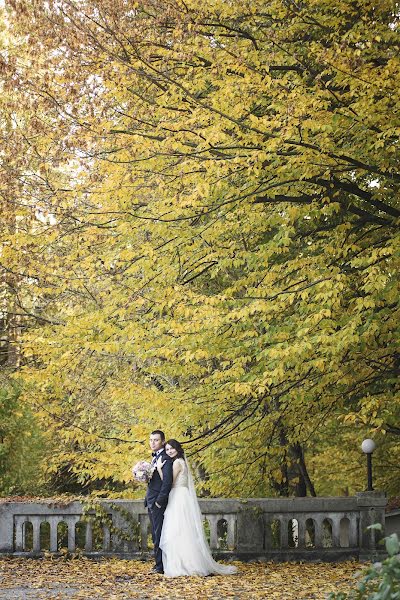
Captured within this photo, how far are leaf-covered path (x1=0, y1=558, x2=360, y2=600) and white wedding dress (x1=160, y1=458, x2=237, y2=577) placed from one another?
0.62ft

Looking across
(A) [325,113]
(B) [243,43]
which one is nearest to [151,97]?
(B) [243,43]

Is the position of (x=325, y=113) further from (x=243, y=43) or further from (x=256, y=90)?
(x=243, y=43)

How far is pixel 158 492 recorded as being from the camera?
10422 mm

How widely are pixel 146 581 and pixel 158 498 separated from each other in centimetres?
92

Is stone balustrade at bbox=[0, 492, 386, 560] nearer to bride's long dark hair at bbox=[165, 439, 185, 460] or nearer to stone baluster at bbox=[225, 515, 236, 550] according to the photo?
stone baluster at bbox=[225, 515, 236, 550]

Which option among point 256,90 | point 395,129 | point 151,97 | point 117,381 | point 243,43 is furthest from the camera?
point 117,381

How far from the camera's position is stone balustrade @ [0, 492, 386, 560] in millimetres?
11367

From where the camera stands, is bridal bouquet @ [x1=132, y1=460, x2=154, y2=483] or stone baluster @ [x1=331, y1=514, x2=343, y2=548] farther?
stone baluster @ [x1=331, y1=514, x2=343, y2=548]

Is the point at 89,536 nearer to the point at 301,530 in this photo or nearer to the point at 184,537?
the point at 184,537

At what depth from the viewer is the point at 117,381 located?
1666 centimetres

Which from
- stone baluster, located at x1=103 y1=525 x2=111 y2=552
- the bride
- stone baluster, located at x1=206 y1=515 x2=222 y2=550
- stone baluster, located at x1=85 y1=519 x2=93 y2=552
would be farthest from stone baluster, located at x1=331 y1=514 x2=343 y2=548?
stone baluster, located at x1=85 y1=519 x2=93 y2=552

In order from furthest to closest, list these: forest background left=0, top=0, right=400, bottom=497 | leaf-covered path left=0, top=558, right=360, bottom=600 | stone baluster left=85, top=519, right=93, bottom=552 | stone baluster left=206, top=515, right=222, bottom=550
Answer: stone baluster left=85, top=519, right=93, bottom=552, stone baluster left=206, top=515, right=222, bottom=550, forest background left=0, top=0, right=400, bottom=497, leaf-covered path left=0, top=558, right=360, bottom=600

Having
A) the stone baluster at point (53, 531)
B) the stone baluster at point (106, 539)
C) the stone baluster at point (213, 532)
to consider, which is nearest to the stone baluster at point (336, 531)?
the stone baluster at point (213, 532)

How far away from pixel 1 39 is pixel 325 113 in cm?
985
